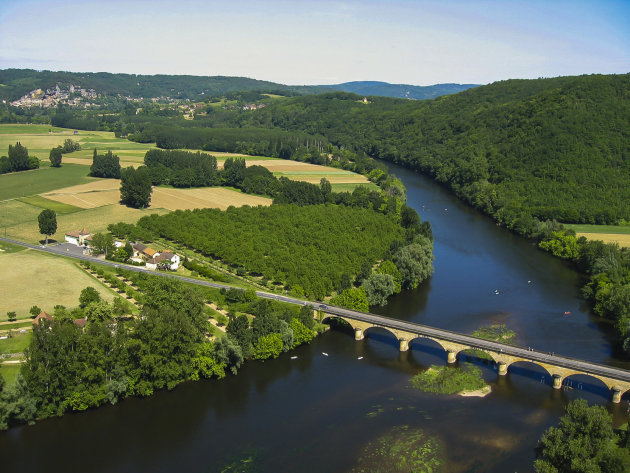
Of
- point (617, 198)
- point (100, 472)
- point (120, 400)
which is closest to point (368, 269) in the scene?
point (120, 400)

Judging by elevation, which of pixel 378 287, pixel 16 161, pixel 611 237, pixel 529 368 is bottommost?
pixel 529 368

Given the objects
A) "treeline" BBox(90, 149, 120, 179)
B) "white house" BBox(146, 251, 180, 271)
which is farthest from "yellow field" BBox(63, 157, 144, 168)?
"white house" BBox(146, 251, 180, 271)

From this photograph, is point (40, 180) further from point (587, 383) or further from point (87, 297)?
point (587, 383)

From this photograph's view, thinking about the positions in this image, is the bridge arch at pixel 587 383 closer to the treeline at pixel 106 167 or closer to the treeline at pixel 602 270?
the treeline at pixel 602 270

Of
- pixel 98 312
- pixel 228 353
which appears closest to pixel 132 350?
pixel 98 312

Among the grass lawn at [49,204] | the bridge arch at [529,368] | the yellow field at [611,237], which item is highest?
the yellow field at [611,237]

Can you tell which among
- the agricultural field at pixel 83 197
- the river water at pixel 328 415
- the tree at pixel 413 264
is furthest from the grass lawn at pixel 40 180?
the river water at pixel 328 415

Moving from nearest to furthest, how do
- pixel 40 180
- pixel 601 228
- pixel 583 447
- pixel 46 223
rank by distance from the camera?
pixel 583 447, pixel 46 223, pixel 601 228, pixel 40 180
